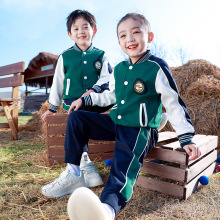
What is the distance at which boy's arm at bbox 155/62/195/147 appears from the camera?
53.6 inches

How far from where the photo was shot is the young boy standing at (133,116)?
132cm

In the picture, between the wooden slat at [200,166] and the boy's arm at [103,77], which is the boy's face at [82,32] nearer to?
the boy's arm at [103,77]

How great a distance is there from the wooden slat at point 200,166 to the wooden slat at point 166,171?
57mm

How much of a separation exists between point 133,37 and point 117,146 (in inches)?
30.0

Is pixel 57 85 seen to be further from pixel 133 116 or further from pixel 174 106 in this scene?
Answer: pixel 174 106

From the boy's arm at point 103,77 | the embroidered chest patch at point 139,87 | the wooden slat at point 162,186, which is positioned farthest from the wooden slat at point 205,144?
the boy's arm at point 103,77

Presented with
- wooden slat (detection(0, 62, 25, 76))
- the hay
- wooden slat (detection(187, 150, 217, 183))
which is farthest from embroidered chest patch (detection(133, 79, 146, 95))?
wooden slat (detection(0, 62, 25, 76))

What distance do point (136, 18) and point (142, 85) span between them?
47 centimetres

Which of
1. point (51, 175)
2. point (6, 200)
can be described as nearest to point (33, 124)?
point (51, 175)

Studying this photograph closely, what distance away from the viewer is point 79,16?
1961 millimetres

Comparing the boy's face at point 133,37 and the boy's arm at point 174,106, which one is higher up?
the boy's face at point 133,37

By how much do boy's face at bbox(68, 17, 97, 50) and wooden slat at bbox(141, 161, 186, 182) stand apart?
4.18ft

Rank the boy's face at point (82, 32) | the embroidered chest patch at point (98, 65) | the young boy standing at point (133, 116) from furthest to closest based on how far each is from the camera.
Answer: the embroidered chest patch at point (98, 65) → the boy's face at point (82, 32) → the young boy standing at point (133, 116)

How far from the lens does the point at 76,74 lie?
205 centimetres
